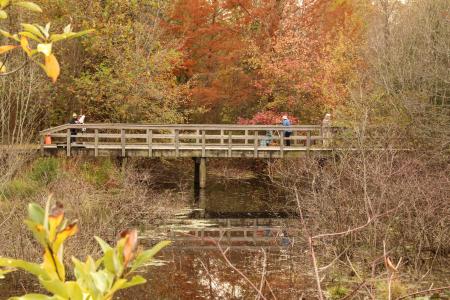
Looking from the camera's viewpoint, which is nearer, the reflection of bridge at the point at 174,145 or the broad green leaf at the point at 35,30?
the broad green leaf at the point at 35,30

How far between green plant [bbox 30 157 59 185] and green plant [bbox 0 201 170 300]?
16019 mm

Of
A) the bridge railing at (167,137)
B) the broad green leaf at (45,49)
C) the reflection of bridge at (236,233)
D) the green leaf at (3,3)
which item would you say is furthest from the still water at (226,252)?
the broad green leaf at (45,49)

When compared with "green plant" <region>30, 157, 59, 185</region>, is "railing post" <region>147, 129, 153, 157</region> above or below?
above

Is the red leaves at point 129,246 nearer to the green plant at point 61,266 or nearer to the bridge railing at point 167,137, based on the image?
the green plant at point 61,266

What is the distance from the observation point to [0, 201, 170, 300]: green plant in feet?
3.77

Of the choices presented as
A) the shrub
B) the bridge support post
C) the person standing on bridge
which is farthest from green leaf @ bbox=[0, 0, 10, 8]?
the bridge support post

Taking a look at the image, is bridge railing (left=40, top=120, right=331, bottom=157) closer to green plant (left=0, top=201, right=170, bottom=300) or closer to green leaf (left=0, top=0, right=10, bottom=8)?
green leaf (left=0, top=0, right=10, bottom=8)

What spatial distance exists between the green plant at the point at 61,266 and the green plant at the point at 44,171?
631 inches

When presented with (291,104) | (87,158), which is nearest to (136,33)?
(87,158)

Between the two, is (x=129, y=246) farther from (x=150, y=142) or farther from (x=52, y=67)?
(x=150, y=142)

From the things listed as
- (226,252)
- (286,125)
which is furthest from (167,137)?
(226,252)

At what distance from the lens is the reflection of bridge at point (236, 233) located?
14953mm

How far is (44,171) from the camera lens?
17.6 metres

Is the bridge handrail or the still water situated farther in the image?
the bridge handrail
